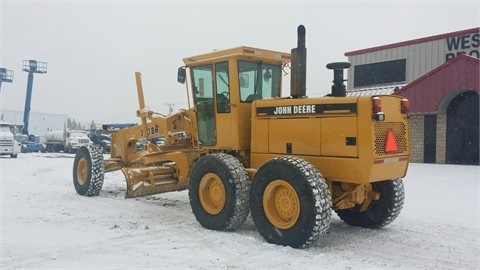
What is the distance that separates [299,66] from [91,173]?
19.7 feet

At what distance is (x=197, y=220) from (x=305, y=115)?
2.49 metres

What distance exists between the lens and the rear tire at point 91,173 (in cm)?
1060

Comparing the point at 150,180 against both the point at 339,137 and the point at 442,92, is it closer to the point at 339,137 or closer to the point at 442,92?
the point at 339,137

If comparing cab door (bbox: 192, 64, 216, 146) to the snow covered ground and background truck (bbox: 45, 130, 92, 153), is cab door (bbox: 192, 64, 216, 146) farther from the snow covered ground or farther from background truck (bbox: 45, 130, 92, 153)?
background truck (bbox: 45, 130, 92, 153)

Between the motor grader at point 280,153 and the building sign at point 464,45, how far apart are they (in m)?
15.9

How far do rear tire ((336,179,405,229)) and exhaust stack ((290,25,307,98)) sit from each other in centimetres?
195

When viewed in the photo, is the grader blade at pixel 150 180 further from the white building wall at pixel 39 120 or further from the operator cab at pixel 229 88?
the white building wall at pixel 39 120

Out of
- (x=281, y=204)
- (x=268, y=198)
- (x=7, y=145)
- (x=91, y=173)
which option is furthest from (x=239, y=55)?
(x=7, y=145)

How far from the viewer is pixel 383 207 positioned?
7.27 metres

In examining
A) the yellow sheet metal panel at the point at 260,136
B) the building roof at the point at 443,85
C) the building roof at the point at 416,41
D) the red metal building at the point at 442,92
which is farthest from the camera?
the building roof at the point at 416,41

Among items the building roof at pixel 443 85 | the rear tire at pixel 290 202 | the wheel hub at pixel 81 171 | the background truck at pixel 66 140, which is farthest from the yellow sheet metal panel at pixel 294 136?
the background truck at pixel 66 140

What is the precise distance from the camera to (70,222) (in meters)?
7.66

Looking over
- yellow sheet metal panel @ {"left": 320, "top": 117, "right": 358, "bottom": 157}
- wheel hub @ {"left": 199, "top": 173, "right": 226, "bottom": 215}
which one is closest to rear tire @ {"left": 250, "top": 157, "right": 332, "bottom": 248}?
yellow sheet metal panel @ {"left": 320, "top": 117, "right": 358, "bottom": 157}

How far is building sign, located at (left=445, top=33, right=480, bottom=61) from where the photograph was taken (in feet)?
67.9
